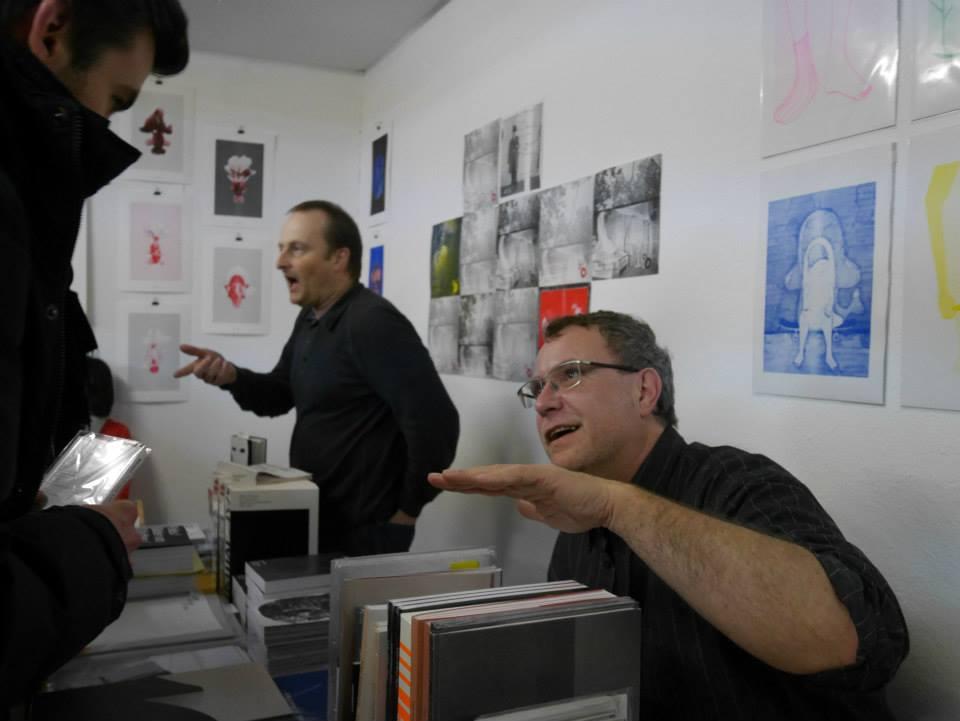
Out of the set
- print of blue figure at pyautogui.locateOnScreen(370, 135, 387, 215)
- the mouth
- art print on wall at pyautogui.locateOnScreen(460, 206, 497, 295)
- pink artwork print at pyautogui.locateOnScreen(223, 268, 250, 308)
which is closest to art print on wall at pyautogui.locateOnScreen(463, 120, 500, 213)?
art print on wall at pyautogui.locateOnScreen(460, 206, 497, 295)

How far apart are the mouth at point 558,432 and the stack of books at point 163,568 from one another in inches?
37.2

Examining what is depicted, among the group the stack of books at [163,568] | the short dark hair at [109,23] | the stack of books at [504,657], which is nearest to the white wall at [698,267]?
the stack of books at [504,657]

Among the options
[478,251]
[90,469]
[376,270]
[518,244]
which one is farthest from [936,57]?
[376,270]

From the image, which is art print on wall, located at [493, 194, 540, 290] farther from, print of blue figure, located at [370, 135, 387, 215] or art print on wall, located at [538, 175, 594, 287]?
print of blue figure, located at [370, 135, 387, 215]

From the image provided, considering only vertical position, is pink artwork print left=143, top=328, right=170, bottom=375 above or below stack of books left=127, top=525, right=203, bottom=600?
above

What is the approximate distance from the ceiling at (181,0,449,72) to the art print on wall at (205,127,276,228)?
0.38 m

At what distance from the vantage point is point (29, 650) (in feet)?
2.34

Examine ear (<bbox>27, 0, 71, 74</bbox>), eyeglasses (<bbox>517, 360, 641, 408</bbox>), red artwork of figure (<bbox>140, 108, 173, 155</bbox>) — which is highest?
red artwork of figure (<bbox>140, 108, 173, 155</bbox>)

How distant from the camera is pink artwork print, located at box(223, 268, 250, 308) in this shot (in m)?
3.67

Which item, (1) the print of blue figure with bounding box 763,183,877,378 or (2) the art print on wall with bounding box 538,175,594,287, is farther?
(2) the art print on wall with bounding box 538,175,594,287

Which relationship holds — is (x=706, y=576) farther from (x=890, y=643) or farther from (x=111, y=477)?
(x=111, y=477)

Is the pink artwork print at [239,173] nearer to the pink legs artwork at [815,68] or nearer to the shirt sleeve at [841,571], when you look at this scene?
the pink legs artwork at [815,68]

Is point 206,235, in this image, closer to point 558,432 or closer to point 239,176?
point 239,176

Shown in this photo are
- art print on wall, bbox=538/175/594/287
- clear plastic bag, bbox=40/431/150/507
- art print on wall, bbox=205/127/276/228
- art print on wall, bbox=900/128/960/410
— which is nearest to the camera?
clear plastic bag, bbox=40/431/150/507
